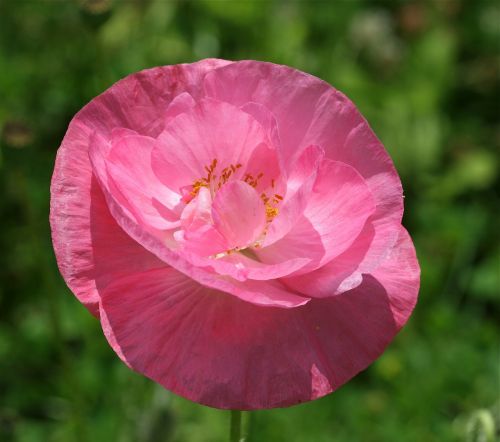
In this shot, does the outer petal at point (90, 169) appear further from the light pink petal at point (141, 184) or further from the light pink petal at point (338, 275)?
the light pink petal at point (338, 275)

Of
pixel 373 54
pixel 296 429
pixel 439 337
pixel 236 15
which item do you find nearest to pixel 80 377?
pixel 296 429

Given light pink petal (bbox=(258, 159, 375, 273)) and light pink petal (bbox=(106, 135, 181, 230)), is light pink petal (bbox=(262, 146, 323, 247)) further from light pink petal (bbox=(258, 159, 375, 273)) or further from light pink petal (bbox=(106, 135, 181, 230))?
light pink petal (bbox=(106, 135, 181, 230))

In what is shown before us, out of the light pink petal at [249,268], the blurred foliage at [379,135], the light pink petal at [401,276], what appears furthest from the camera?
the blurred foliage at [379,135]

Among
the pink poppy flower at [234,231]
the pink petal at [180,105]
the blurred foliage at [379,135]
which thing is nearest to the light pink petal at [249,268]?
the pink poppy flower at [234,231]

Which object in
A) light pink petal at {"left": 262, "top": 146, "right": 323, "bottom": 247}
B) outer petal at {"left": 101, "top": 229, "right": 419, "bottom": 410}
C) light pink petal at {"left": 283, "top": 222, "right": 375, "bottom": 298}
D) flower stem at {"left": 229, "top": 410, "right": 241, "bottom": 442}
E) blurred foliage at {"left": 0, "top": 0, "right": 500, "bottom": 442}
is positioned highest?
light pink petal at {"left": 262, "top": 146, "right": 323, "bottom": 247}

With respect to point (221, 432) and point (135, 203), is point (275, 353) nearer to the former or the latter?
point (135, 203)

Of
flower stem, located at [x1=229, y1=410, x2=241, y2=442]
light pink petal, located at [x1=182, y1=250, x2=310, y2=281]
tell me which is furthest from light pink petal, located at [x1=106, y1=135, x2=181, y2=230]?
flower stem, located at [x1=229, y1=410, x2=241, y2=442]

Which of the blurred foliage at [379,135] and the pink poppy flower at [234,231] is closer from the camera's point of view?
the pink poppy flower at [234,231]
